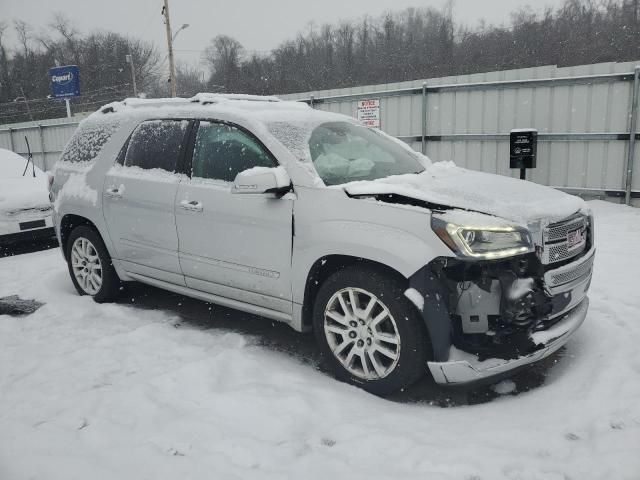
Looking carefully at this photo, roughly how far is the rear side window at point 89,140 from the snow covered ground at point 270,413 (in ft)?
5.34

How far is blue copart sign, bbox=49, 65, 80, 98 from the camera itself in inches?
1173

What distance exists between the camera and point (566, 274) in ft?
10.1

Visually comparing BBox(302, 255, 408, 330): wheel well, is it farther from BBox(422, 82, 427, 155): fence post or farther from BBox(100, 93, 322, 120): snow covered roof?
BBox(422, 82, 427, 155): fence post

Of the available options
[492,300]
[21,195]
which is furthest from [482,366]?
[21,195]

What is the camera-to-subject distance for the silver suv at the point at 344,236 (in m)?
2.90

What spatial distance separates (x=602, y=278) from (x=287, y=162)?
10.9 ft

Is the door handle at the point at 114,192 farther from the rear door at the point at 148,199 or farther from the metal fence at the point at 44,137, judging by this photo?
the metal fence at the point at 44,137

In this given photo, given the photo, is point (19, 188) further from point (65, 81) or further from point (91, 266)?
point (65, 81)

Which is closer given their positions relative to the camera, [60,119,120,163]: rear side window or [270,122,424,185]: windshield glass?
[270,122,424,185]: windshield glass

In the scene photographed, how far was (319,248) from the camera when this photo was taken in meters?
3.28

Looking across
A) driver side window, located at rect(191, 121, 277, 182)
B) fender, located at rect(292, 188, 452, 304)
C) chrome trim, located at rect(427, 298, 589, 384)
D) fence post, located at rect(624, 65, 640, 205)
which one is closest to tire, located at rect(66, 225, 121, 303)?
driver side window, located at rect(191, 121, 277, 182)

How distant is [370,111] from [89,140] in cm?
732

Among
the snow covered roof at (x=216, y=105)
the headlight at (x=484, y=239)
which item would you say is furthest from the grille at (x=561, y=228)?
the snow covered roof at (x=216, y=105)

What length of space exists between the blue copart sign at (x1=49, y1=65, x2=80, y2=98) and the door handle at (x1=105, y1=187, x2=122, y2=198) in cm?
2899
